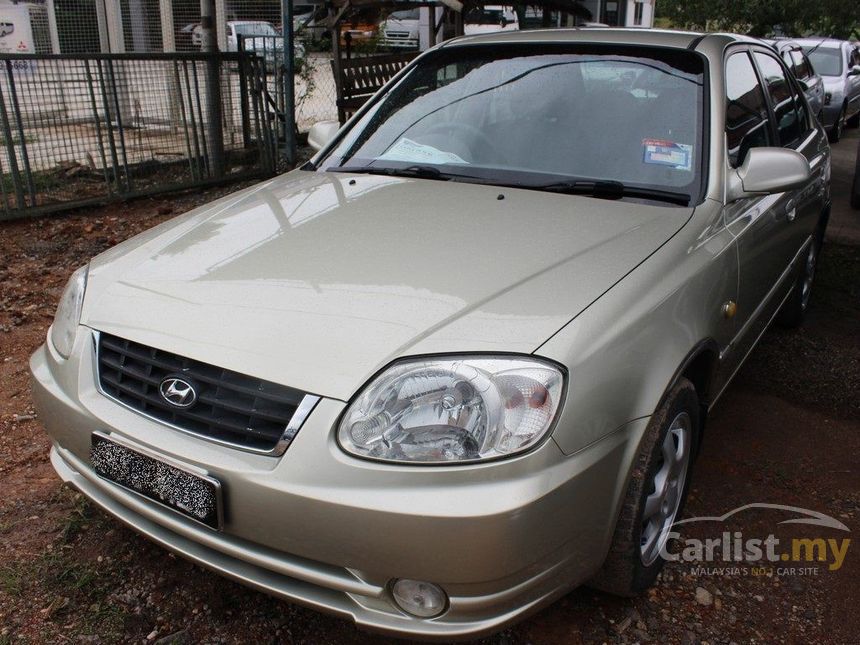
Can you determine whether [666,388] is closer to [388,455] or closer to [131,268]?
[388,455]

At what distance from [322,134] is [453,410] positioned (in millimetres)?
2246

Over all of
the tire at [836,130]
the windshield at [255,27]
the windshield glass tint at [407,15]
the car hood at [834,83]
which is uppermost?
the windshield glass tint at [407,15]

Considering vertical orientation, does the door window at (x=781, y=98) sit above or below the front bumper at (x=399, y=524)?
above

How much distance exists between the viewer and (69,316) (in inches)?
92.9

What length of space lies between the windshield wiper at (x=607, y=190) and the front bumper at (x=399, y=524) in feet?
3.04

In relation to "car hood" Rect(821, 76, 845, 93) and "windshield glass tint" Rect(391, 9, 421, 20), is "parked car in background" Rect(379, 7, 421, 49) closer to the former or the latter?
"windshield glass tint" Rect(391, 9, 421, 20)

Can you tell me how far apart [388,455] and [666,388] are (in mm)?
801

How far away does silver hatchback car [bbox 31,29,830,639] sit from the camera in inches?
68.7

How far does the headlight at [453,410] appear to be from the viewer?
5.73 ft

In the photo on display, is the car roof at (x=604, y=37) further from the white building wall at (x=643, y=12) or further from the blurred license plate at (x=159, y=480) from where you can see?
the white building wall at (x=643, y=12)

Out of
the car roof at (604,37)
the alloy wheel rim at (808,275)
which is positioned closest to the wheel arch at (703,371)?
the car roof at (604,37)

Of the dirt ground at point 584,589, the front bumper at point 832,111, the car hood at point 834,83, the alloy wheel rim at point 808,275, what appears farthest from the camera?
the car hood at point 834,83

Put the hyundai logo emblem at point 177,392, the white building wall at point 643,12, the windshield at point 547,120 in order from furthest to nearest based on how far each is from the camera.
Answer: the white building wall at point 643,12 < the windshield at point 547,120 < the hyundai logo emblem at point 177,392

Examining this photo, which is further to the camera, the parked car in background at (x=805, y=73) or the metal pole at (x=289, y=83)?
the parked car in background at (x=805, y=73)
